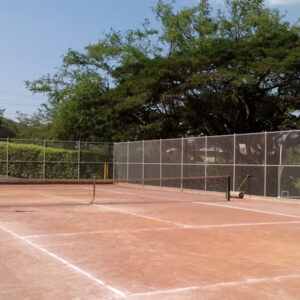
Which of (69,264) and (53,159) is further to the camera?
(53,159)

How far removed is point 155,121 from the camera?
36.4m

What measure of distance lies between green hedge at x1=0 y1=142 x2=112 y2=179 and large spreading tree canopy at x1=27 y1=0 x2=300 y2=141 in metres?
3.31

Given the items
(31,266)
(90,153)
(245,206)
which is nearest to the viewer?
(31,266)

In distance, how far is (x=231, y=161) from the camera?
24.4 meters

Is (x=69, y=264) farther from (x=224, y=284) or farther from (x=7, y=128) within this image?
(x=7, y=128)

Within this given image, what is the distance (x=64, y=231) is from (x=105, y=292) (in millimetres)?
5360

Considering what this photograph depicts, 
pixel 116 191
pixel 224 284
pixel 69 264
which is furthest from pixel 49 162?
pixel 224 284

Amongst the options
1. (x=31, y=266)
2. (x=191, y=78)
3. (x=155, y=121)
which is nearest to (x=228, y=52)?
(x=191, y=78)

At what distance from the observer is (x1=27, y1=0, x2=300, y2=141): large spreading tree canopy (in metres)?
31.7

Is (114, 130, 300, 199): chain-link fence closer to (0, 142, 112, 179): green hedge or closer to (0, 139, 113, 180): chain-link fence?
(0, 139, 113, 180): chain-link fence

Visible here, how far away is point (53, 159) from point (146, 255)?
88.0 feet

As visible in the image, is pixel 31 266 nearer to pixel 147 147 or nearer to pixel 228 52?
pixel 147 147

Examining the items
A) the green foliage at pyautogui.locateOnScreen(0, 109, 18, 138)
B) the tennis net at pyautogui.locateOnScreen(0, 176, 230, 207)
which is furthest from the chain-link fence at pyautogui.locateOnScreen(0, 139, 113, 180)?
the green foliage at pyautogui.locateOnScreen(0, 109, 18, 138)

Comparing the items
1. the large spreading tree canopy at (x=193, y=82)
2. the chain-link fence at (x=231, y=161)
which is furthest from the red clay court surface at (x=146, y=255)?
the large spreading tree canopy at (x=193, y=82)
